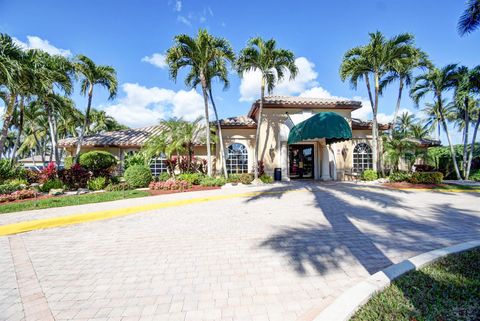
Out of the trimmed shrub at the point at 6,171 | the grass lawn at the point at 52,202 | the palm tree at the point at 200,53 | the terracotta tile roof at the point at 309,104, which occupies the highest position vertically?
the palm tree at the point at 200,53

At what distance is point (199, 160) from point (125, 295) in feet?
47.7

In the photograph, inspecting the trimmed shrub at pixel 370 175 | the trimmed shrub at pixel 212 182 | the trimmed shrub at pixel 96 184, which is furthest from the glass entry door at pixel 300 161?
the trimmed shrub at pixel 96 184

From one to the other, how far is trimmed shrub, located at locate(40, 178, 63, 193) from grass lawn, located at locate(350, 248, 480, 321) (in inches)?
622

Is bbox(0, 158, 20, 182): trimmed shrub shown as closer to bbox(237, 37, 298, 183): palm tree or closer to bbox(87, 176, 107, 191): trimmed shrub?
bbox(87, 176, 107, 191): trimmed shrub

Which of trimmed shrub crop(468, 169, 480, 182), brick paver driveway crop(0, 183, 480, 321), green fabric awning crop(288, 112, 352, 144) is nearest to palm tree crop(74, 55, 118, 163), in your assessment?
brick paver driveway crop(0, 183, 480, 321)

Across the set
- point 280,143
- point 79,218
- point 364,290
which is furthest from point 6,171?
point 364,290

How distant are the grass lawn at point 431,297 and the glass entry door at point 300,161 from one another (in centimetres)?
1607

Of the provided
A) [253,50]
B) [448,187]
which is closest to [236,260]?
[253,50]

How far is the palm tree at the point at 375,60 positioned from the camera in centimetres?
1417

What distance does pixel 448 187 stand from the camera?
1270cm

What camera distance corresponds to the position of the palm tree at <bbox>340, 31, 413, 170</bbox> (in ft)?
46.5

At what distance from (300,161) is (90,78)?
695 inches

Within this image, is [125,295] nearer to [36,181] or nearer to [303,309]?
[303,309]

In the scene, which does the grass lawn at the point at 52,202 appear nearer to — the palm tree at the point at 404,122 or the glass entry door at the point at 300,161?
the glass entry door at the point at 300,161
